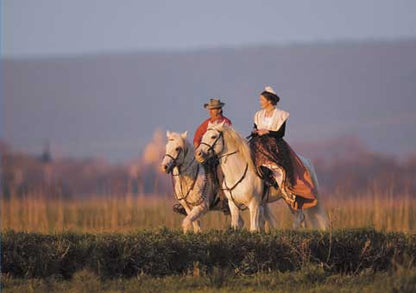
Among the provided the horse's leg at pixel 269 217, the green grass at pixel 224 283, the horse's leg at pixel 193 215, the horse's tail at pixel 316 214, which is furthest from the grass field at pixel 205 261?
the horse's leg at pixel 269 217

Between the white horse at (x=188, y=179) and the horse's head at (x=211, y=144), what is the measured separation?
1.28ft

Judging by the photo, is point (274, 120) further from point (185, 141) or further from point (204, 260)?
point (204, 260)

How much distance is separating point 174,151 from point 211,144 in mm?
531

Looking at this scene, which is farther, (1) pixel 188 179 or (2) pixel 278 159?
(1) pixel 188 179

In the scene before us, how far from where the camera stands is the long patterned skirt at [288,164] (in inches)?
520

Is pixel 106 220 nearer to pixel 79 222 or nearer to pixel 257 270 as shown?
pixel 79 222

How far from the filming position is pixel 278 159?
13.2 m

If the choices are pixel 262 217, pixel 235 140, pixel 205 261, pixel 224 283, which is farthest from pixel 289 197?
pixel 224 283

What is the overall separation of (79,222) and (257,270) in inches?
383

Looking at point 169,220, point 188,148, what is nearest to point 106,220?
point 169,220

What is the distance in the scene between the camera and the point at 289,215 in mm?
16547

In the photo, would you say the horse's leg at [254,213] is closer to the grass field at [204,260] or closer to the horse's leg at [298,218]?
the horse's leg at [298,218]

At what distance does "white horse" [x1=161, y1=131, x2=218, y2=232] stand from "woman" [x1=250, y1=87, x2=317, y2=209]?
850 mm

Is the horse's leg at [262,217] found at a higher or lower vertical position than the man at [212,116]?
lower
